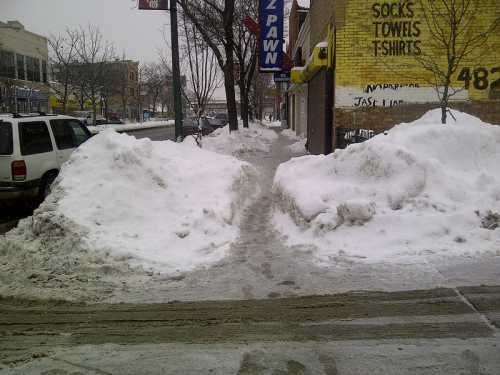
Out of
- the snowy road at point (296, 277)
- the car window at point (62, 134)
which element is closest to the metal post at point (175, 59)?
the car window at point (62, 134)

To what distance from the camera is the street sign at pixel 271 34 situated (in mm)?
18703

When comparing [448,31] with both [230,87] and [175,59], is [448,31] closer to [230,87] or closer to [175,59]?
[175,59]

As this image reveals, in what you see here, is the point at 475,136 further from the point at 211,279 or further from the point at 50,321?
the point at 50,321

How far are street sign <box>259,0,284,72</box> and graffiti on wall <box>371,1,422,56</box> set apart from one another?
7749 mm

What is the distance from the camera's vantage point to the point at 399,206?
6.90 meters

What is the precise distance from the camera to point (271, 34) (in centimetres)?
1930

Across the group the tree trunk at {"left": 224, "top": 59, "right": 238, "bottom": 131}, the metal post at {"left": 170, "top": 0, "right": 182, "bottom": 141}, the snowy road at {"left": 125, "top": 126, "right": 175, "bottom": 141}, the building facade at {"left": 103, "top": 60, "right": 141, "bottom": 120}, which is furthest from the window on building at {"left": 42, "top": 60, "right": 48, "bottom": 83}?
the metal post at {"left": 170, "top": 0, "right": 182, "bottom": 141}

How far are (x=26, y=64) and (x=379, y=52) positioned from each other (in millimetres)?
52226

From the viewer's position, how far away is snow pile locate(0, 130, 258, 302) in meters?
5.88

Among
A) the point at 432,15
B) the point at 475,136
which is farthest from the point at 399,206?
the point at 432,15

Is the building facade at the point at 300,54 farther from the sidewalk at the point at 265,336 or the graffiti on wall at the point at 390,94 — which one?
the sidewalk at the point at 265,336

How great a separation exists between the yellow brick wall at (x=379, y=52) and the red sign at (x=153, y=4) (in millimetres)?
4555

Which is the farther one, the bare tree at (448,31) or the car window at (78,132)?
the bare tree at (448,31)

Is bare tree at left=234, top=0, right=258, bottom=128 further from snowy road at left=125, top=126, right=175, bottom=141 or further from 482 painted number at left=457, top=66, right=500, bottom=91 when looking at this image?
482 painted number at left=457, top=66, right=500, bottom=91
